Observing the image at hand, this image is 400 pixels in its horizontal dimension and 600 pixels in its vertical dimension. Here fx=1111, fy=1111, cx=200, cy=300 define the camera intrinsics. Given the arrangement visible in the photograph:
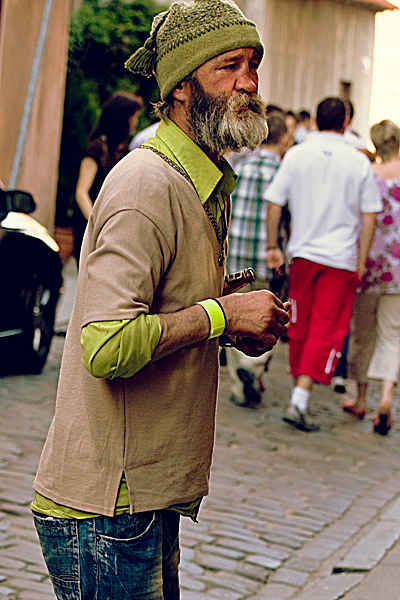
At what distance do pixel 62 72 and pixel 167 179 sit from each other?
9161 millimetres

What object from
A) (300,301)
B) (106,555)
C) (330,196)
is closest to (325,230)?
(330,196)

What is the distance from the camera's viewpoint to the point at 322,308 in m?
7.72

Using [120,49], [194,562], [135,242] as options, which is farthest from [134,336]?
[120,49]

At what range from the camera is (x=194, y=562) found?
4.87 meters

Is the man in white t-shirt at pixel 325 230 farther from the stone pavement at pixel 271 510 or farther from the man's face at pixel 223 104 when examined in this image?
the man's face at pixel 223 104

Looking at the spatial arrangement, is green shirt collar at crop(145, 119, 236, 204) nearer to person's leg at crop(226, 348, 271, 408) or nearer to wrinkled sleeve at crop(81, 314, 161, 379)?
wrinkled sleeve at crop(81, 314, 161, 379)

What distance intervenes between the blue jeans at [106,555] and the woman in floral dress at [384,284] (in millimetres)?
5716

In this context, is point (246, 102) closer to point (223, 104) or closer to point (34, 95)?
point (223, 104)

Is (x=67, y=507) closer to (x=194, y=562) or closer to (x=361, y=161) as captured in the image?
(x=194, y=562)

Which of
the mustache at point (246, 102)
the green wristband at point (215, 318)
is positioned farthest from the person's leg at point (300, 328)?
the green wristband at point (215, 318)

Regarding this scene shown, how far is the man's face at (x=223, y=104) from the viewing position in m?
2.54

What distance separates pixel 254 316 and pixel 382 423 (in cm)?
563

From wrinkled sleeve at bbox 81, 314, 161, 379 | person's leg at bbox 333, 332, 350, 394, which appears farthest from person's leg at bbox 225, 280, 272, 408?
wrinkled sleeve at bbox 81, 314, 161, 379

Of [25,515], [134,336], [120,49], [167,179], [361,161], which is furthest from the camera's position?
[120,49]
